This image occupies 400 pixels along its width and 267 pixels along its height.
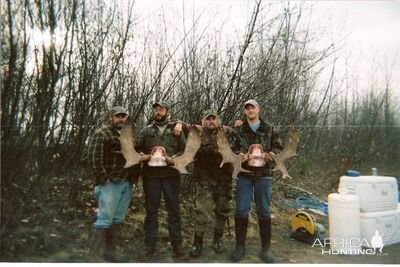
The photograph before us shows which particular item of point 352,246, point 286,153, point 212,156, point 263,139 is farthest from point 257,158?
point 352,246

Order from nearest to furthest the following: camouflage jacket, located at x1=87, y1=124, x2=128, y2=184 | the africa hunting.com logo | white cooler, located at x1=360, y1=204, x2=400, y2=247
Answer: camouflage jacket, located at x1=87, y1=124, x2=128, y2=184 → the africa hunting.com logo → white cooler, located at x1=360, y1=204, x2=400, y2=247

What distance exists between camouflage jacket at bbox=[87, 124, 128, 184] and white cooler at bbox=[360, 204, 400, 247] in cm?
306

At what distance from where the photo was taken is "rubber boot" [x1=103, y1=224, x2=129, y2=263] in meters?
4.36

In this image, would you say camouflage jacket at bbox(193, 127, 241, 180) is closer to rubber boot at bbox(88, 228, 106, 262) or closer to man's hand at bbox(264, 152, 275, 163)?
man's hand at bbox(264, 152, 275, 163)

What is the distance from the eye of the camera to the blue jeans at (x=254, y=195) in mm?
4430

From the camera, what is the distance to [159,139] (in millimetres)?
4418

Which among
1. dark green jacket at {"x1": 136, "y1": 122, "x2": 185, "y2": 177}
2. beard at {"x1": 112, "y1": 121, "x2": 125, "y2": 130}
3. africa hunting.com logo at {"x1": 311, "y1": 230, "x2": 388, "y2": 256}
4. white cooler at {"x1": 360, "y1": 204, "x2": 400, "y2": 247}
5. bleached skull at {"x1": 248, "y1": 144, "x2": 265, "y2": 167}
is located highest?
beard at {"x1": 112, "y1": 121, "x2": 125, "y2": 130}

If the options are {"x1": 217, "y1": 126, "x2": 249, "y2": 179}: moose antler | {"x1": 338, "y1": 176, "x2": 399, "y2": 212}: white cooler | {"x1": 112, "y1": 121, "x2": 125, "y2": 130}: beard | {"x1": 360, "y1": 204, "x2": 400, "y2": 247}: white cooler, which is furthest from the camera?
{"x1": 338, "y1": 176, "x2": 399, "y2": 212}: white cooler

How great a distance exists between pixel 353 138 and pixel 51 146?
4.18 metres

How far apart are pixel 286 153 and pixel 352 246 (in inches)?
56.0

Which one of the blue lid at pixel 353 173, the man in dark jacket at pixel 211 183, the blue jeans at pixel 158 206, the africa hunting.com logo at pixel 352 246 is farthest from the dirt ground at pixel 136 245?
the blue lid at pixel 353 173

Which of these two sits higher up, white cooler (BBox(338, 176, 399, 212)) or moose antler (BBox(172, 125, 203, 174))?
moose antler (BBox(172, 125, 203, 174))

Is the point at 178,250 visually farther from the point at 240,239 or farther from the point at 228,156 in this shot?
the point at 228,156

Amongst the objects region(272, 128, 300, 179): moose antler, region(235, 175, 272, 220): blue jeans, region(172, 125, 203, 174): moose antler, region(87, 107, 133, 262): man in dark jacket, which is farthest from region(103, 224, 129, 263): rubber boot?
region(272, 128, 300, 179): moose antler
